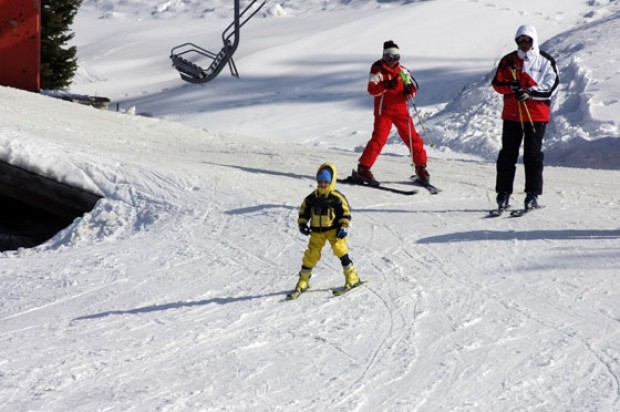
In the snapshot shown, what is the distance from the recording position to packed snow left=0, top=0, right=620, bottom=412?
19.7 ft

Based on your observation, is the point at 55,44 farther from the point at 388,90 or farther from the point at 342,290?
the point at 342,290

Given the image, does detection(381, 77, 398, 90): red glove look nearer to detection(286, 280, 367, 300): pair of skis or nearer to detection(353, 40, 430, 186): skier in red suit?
detection(353, 40, 430, 186): skier in red suit

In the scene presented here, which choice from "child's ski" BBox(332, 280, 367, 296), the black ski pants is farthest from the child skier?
the black ski pants

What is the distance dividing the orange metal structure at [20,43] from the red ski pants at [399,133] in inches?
428

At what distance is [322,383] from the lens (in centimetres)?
605

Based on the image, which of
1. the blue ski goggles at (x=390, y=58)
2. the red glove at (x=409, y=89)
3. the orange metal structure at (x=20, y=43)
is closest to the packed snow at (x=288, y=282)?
the red glove at (x=409, y=89)

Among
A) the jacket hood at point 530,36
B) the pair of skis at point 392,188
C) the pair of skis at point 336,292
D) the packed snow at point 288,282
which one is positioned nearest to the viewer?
the packed snow at point 288,282

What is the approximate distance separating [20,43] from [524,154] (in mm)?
12960

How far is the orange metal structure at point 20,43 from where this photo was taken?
19516 millimetres

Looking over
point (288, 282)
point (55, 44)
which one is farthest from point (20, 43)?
point (288, 282)

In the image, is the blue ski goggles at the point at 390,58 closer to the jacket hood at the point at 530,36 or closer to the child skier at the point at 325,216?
the jacket hood at the point at 530,36

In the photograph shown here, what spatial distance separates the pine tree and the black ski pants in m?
19.7

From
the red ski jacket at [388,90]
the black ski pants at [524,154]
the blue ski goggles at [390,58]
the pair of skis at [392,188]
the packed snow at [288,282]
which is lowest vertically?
the packed snow at [288,282]

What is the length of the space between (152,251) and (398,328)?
10.6ft
